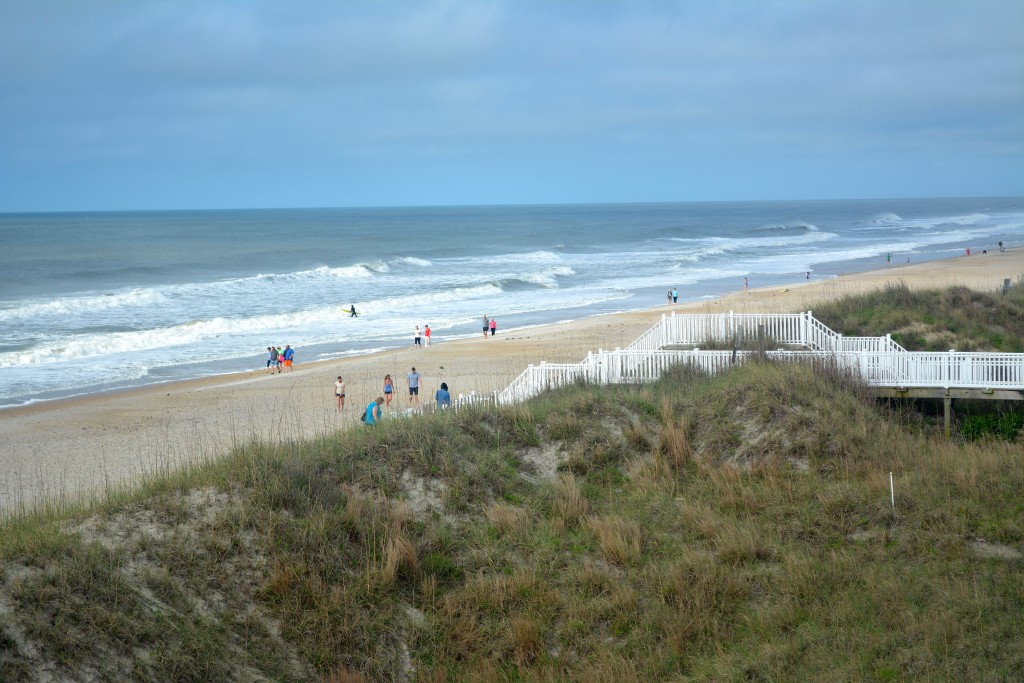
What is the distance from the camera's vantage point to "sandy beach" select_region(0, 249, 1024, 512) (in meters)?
16.8

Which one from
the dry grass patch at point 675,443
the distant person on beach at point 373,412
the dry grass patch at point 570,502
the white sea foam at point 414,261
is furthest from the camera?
the white sea foam at point 414,261

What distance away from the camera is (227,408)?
23406 millimetres

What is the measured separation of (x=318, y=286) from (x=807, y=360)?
51.4 meters

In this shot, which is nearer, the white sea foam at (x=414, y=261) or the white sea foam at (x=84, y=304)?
the white sea foam at (x=84, y=304)

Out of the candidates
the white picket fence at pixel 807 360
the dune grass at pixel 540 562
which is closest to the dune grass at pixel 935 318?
the white picket fence at pixel 807 360

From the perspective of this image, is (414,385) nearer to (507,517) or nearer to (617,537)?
(507,517)

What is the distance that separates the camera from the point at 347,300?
5312 centimetres

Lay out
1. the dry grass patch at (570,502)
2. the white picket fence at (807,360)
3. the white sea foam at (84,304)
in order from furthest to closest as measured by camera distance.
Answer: the white sea foam at (84,304), the white picket fence at (807,360), the dry grass patch at (570,502)

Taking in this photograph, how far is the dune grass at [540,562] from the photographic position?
7.18 metres

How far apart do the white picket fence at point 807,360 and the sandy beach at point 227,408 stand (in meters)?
4.03

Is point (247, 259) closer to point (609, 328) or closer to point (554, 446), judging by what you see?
point (609, 328)

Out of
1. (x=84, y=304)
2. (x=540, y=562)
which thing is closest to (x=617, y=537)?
(x=540, y=562)

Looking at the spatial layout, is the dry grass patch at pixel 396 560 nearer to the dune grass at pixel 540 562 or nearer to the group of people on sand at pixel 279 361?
the dune grass at pixel 540 562

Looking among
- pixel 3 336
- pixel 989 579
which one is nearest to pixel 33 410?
pixel 3 336
